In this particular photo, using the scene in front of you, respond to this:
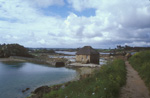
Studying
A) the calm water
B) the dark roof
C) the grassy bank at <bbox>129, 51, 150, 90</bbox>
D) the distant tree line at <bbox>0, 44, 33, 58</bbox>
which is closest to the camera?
the grassy bank at <bbox>129, 51, 150, 90</bbox>

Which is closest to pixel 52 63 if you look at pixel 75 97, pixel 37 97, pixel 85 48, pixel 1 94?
pixel 85 48

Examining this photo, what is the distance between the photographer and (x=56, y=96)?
311 inches

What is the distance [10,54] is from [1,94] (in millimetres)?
47917

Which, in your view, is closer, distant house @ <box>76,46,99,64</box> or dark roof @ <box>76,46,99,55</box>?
distant house @ <box>76,46,99,64</box>

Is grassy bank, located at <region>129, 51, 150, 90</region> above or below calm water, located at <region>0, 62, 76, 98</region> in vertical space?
above

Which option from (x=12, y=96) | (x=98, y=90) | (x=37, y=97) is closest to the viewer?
(x=98, y=90)

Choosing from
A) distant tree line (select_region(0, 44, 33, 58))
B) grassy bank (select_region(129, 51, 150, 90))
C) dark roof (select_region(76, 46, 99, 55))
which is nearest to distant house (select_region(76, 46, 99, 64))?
dark roof (select_region(76, 46, 99, 55))

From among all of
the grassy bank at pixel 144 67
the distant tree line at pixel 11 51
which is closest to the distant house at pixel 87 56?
the grassy bank at pixel 144 67

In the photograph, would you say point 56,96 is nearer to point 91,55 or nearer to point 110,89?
point 110,89

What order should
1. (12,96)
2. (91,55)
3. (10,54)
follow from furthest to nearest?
(10,54), (91,55), (12,96)

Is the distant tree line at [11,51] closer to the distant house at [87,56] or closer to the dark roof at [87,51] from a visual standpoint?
the distant house at [87,56]

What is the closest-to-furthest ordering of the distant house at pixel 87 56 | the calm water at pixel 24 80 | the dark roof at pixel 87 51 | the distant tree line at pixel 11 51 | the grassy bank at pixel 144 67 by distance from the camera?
the grassy bank at pixel 144 67 → the calm water at pixel 24 80 → the distant house at pixel 87 56 → the dark roof at pixel 87 51 → the distant tree line at pixel 11 51

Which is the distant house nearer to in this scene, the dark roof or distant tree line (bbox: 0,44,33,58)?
the dark roof

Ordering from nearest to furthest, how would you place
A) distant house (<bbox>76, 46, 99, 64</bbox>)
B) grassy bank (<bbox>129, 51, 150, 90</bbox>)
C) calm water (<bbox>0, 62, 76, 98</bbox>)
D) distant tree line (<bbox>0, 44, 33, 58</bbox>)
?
grassy bank (<bbox>129, 51, 150, 90</bbox>), calm water (<bbox>0, 62, 76, 98</bbox>), distant house (<bbox>76, 46, 99, 64</bbox>), distant tree line (<bbox>0, 44, 33, 58</bbox>)
